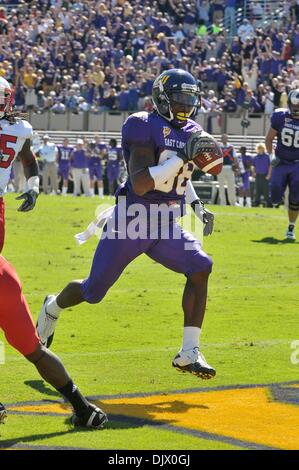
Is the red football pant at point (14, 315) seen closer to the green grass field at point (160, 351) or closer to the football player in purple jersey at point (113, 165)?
the green grass field at point (160, 351)

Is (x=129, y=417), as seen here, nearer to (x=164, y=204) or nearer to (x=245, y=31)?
(x=164, y=204)

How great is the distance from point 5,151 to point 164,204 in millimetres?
961

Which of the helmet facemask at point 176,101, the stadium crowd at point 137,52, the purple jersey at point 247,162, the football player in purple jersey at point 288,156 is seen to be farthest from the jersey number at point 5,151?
the stadium crowd at point 137,52

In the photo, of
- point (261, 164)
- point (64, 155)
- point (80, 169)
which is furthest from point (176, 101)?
point (64, 155)

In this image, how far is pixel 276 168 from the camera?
13.7 meters

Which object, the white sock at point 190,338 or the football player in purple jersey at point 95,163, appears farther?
the football player in purple jersey at point 95,163

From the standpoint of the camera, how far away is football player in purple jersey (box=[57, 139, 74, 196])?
25.5 m

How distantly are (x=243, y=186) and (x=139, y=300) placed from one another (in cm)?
1304

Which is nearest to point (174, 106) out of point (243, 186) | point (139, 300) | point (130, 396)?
point (130, 396)

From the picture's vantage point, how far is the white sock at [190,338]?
6070 mm

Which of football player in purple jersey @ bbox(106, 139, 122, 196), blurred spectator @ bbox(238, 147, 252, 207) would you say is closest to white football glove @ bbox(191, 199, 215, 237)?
blurred spectator @ bbox(238, 147, 252, 207)

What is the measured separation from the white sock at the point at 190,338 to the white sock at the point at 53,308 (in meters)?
0.88

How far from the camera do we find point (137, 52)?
95.9 feet

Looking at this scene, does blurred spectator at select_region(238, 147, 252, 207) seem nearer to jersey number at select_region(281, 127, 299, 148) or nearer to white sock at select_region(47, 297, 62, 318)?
jersey number at select_region(281, 127, 299, 148)
